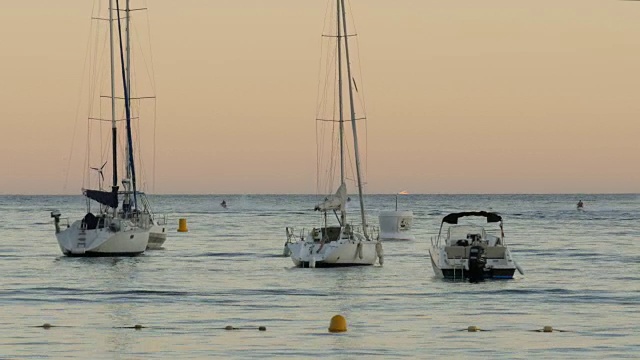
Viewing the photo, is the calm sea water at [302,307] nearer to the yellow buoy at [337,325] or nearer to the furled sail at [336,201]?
the yellow buoy at [337,325]

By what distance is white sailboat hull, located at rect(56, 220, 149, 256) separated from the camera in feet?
239

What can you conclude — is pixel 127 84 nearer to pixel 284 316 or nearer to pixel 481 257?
pixel 481 257

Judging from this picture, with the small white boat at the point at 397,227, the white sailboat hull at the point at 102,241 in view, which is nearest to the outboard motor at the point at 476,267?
the white sailboat hull at the point at 102,241

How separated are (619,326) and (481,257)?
17.6 metres

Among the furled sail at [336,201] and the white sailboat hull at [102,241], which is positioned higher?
the furled sail at [336,201]

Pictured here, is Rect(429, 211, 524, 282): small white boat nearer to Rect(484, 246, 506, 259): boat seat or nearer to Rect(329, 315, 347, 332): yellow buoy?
Rect(484, 246, 506, 259): boat seat

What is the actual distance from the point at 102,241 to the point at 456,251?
22.8m

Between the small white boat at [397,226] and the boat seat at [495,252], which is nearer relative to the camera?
the boat seat at [495,252]

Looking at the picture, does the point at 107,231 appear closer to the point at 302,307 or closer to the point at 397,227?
the point at 302,307

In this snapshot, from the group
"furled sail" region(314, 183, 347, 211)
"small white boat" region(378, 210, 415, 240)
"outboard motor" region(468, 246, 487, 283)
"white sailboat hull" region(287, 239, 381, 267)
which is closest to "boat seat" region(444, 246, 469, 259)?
"outboard motor" region(468, 246, 487, 283)

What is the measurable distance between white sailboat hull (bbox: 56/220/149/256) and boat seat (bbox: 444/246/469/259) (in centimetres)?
2240

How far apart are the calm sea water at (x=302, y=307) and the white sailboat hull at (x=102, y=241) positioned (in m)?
0.62

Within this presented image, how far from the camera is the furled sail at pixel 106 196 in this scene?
73.9 m

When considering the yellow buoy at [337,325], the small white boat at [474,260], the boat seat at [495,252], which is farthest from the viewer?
the boat seat at [495,252]
